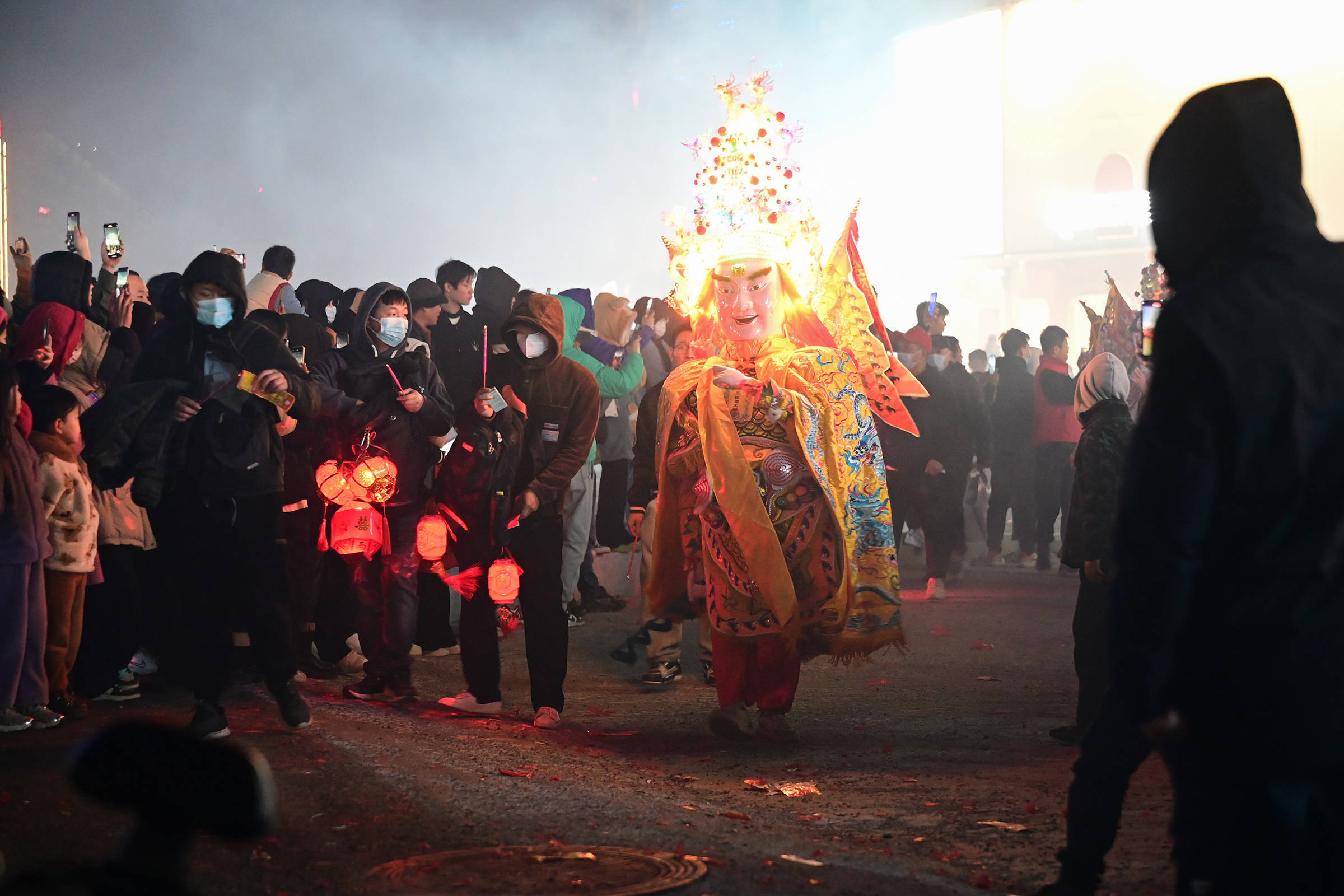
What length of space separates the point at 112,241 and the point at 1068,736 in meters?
6.68

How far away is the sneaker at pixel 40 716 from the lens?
557 centimetres

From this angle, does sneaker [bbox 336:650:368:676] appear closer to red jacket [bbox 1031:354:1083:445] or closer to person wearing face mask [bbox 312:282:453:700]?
person wearing face mask [bbox 312:282:453:700]

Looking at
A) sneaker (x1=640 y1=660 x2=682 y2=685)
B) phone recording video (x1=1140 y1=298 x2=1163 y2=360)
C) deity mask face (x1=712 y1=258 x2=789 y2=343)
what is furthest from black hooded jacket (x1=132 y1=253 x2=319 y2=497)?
phone recording video (x1=1140 y1=298 x2=1163 y2=360)

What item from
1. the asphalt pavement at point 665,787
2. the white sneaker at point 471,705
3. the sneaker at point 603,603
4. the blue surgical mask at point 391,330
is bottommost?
the asphalt pavement at point 665,787

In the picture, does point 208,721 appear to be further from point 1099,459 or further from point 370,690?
point 1099,459

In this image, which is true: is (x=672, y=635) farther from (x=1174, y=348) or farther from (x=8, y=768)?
(x=1174, y=348)

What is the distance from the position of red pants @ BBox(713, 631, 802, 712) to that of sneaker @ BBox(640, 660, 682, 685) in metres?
1.50

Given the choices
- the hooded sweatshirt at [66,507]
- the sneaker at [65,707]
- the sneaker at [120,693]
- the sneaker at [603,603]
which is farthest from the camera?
the sneaker at [603,603]

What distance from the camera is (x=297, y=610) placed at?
693cm

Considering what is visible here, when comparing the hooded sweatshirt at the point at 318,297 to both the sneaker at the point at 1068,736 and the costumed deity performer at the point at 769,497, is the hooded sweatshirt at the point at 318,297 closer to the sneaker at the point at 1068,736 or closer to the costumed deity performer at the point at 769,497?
the costumed deity performer at the point at 769,497

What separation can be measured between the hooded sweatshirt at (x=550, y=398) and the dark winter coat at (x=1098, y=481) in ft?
7.69

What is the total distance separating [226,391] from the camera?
5.55 m

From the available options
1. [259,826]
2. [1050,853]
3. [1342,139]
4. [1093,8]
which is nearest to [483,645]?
[1050,853]

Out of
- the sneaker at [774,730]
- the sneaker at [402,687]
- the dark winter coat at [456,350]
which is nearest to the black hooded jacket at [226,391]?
the sneaker at [402,687]
